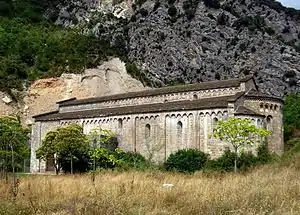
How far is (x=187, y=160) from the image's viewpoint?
132ft

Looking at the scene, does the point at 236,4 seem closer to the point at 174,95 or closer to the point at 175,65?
the point at 175,65

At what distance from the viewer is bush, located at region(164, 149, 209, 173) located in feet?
130

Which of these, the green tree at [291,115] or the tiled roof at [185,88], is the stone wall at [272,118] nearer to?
the tiled roof at [185,88]

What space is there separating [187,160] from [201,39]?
4716 cm

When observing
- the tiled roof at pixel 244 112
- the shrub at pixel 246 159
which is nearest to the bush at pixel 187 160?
the shrub at pixel 246 159

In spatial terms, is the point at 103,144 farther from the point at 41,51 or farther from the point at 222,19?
the point at 222,19

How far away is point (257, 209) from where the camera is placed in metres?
9.62

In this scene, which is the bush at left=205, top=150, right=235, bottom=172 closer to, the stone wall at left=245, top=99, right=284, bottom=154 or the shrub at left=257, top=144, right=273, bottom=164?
the shrub at left=257, top=144, right=273, bottom=164

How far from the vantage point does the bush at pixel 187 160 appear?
39.6 metres

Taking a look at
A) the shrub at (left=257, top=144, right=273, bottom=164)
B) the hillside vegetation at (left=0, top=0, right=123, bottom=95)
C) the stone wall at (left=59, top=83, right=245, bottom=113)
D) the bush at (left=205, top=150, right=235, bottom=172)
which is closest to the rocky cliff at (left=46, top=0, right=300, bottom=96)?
the hillside vegetation at (left=0, top=0, right=123, bottom=95)

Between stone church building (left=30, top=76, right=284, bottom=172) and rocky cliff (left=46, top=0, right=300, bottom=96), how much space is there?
28657 millimetres

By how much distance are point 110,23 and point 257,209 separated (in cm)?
8351

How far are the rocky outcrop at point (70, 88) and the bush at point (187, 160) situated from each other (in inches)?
1293

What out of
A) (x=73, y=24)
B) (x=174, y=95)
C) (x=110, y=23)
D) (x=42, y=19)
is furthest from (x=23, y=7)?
(x=174, y=95)
